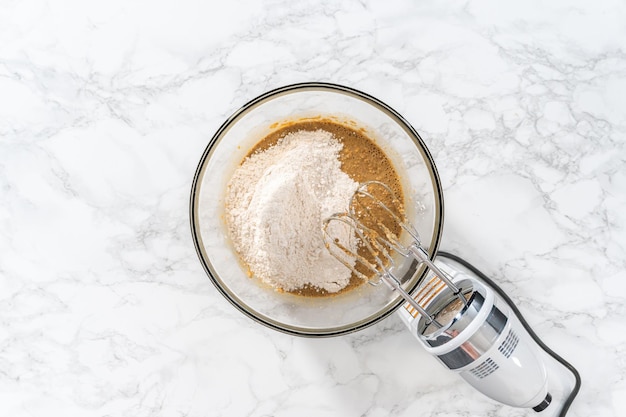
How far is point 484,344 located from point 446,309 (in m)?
0.08

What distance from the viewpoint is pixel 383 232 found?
849mm

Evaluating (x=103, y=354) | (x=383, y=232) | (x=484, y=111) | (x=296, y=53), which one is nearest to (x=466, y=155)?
(x=484, y=111)

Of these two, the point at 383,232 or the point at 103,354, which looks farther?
the point at 103,354

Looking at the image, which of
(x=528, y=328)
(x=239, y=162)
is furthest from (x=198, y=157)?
(x=528, y=328)

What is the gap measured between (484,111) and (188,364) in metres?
0.65

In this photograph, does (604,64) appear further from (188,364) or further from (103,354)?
(103,354)

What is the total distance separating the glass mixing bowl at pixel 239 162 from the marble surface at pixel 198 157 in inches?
3.6

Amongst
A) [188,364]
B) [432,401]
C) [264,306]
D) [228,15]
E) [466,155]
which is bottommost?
[432,401]

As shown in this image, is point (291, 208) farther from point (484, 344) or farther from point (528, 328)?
point (528, 328)

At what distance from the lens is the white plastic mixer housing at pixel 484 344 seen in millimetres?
784

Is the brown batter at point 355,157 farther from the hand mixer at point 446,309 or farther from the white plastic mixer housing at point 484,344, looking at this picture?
the white plastic mixer housing at point 484,344

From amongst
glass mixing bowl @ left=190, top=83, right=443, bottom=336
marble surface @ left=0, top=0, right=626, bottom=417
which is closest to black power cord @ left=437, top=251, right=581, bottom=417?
marble surface @ left=0, top=0, right=626, bottom=417

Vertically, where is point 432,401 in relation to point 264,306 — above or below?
below

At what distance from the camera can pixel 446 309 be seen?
2.78 ft
